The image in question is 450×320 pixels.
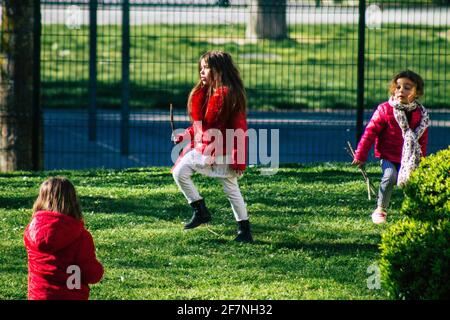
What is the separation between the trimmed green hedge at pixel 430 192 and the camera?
669cm

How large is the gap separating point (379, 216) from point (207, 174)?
153cm

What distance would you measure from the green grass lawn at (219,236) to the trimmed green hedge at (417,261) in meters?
0.81

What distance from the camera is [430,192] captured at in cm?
688

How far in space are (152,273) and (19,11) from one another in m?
5.36

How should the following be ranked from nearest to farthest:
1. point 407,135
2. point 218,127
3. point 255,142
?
point 218,127
point 407,135
point 255,142

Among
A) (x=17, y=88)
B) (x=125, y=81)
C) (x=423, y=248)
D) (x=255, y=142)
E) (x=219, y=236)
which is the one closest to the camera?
(x=423, y=248)

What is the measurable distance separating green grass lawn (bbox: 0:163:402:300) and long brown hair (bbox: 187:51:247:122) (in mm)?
972

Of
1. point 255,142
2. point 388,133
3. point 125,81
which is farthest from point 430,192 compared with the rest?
point 125,81

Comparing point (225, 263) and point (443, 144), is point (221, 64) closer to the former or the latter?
point (225, 263)

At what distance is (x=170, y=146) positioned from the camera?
1468 cm

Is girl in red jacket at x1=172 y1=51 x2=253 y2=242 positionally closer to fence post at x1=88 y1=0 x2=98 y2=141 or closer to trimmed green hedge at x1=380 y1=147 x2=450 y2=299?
trimmed green hedge at x1=380 y1=147 x2=450 y2=299

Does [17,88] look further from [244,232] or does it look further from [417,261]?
[417,261]

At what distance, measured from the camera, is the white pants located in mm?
8750
